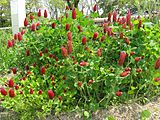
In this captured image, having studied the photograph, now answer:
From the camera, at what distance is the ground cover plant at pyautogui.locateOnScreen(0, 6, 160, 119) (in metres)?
2.59

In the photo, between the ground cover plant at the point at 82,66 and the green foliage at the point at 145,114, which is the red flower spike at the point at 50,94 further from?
the green foliage at the point at 145,114

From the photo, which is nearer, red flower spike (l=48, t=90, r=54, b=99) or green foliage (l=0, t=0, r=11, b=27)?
red flower spike (l=48, t=90, r=54, b=99)

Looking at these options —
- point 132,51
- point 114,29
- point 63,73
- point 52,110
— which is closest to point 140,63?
point 132,51

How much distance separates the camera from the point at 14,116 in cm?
287

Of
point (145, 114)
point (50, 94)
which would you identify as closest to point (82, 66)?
point (50, 94)

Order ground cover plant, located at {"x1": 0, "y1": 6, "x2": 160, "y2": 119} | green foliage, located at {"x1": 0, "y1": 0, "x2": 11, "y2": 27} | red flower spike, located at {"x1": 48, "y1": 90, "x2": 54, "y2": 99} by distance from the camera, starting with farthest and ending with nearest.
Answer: green foliage, located at {"x1": 0, "y1": 0, "x2": 11, "y2": 27}
ground cover plant, located at {"x1": 0, "y1": 6, "x2": 160, "y2": 119}
red flower spike, located at {"x1": 48, "y1": 90, "x2": 54, "y2": 99}

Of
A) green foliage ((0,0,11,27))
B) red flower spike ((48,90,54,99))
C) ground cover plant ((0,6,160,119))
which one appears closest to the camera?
red flower spike ((48,90,54,99))

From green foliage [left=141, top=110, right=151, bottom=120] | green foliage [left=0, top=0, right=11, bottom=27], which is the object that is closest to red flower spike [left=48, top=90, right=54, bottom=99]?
green foliage [left=141, top=110, right=151, bottom=120]

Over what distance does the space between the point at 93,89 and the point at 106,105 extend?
179 millimetres

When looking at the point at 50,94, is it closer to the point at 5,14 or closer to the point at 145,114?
the point at 145,114

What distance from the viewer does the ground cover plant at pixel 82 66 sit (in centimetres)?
259

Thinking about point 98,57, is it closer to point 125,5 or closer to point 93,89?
point 93,89

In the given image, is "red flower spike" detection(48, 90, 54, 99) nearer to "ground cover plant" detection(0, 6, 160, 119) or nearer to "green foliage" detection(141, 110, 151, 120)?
"ground cover plant" detection(0, 6, 160, 119)

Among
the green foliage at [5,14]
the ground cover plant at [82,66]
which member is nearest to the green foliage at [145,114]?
the ground cover plant at [82,66]
